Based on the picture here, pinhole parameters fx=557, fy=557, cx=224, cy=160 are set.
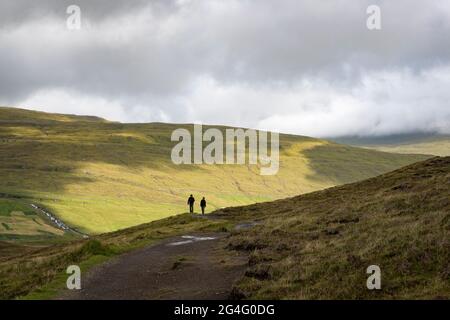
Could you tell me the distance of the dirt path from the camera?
79.2 feet

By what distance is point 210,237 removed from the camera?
44125 mm

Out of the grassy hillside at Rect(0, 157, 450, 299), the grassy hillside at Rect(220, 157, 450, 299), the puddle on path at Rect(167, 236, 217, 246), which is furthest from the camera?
the puddle on path at Rect(167, 236, 217, 246)

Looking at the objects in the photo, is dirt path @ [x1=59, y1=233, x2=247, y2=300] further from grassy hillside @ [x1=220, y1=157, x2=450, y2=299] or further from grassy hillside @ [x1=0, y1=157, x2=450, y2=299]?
grassy hillside @ [x1=220, y1=157, x2=450, y2=299]

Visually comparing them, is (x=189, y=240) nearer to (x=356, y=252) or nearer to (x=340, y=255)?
(x=340, y=255)

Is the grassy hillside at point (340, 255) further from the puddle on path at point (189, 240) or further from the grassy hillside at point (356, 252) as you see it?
the puddle on path at point (189, 240)

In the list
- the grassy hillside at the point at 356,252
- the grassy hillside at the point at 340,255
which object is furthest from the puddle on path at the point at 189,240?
the grassy hillside at the point at 356,252

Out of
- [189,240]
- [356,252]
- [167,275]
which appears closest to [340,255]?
[356,252]

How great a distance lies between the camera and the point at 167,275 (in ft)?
92.8

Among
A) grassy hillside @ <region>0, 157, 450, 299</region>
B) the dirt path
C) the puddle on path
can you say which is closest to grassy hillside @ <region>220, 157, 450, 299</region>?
grassy hillside @ <region>0, 157, 450, 299</region>
